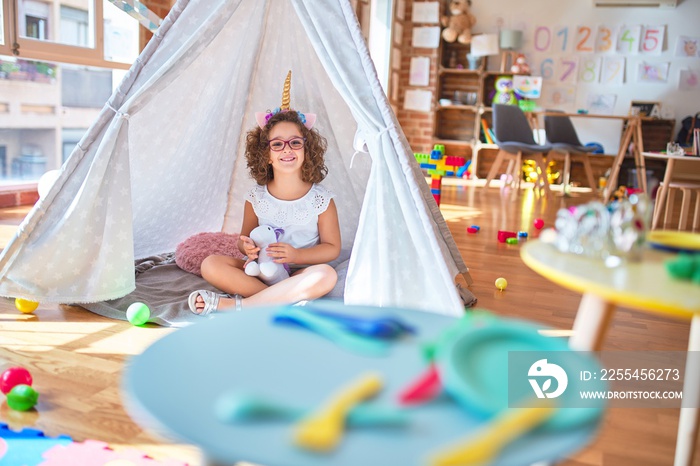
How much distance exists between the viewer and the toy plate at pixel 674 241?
3.23 ft

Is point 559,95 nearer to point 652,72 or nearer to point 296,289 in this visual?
point 652,72

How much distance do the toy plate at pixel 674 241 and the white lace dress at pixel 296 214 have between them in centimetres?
126

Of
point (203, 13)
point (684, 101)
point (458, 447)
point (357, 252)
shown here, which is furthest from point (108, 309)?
point (684, 101)

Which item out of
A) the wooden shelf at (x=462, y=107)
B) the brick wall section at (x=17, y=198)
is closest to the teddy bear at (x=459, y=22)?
the wooden shelf at (x=462, y=107)

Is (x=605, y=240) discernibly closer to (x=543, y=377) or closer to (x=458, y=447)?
(x=543, y=377)

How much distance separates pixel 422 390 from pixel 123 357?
1254mm

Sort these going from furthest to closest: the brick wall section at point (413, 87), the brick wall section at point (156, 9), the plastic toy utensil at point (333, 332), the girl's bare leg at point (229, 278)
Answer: the brick wall section at point (413, 87) < the brick wall section at point (156, 9) < the girl's bare leg at point (229, 278) < the plastic toy utensil at point (333, 332)

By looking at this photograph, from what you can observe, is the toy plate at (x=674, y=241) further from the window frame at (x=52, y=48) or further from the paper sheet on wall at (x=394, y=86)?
the paper sheet on wall at (x=394, y=86)

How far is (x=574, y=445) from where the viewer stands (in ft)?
1.80

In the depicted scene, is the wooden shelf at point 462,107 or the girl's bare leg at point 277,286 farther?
the wooden shelf at point 462,107

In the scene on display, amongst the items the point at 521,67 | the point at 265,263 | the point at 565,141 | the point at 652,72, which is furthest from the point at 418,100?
the point at 265,263

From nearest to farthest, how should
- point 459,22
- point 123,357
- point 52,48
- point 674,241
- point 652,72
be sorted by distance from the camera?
1. point 674,241
2. point 123,357
3. point 52,48
4. point 652,72
5. point 459,22

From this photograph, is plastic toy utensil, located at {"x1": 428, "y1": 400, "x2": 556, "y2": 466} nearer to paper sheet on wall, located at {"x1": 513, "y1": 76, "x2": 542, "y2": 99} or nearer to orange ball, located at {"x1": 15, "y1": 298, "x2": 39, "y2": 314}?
orange ball, located at {"x1": 15, "y1": 298, "x2": 39, "y2": 314}

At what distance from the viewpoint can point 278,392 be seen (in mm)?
617
